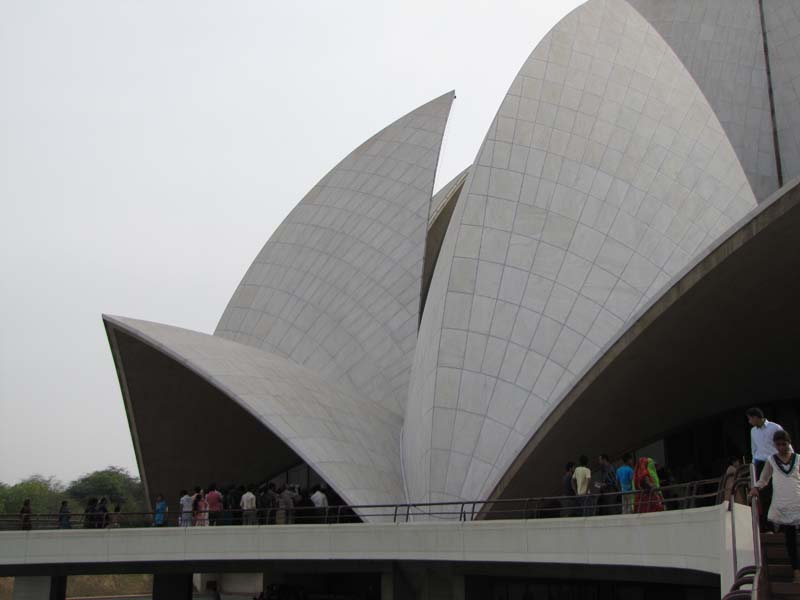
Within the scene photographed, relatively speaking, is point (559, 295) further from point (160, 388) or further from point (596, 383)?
point (160, 388)

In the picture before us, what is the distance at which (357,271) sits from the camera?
24141 mm

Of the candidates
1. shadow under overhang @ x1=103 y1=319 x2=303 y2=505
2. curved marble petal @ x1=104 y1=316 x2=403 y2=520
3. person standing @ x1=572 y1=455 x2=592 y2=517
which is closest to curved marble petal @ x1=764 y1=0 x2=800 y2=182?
curved marble petal @ x1=104 y1=316 x2=403 y2=520

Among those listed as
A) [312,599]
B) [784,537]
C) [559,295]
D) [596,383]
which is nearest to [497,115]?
[559,295]

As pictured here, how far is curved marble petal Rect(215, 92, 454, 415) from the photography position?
73.6ft

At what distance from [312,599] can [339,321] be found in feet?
22.0

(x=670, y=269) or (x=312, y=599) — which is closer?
(x=670, y=269)

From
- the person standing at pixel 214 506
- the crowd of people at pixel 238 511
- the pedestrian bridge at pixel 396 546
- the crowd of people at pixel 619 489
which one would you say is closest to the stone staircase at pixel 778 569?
the pedestrian bridge at pixel 396 546

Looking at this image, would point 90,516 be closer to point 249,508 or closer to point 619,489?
point 249,508

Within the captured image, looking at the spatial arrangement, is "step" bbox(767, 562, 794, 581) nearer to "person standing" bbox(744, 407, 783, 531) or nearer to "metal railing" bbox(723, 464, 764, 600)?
"metal railing" bbox(723, 464, 764, 600)

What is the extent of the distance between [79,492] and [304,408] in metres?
62.5

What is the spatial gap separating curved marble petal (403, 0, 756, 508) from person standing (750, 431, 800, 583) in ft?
27.8

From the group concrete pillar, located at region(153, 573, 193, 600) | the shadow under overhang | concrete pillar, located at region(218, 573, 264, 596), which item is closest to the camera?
concrete pillar, located at region(153, 573, 193, 600)

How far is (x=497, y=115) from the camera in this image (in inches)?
716

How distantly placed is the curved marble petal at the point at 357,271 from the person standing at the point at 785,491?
15104 millimetres
